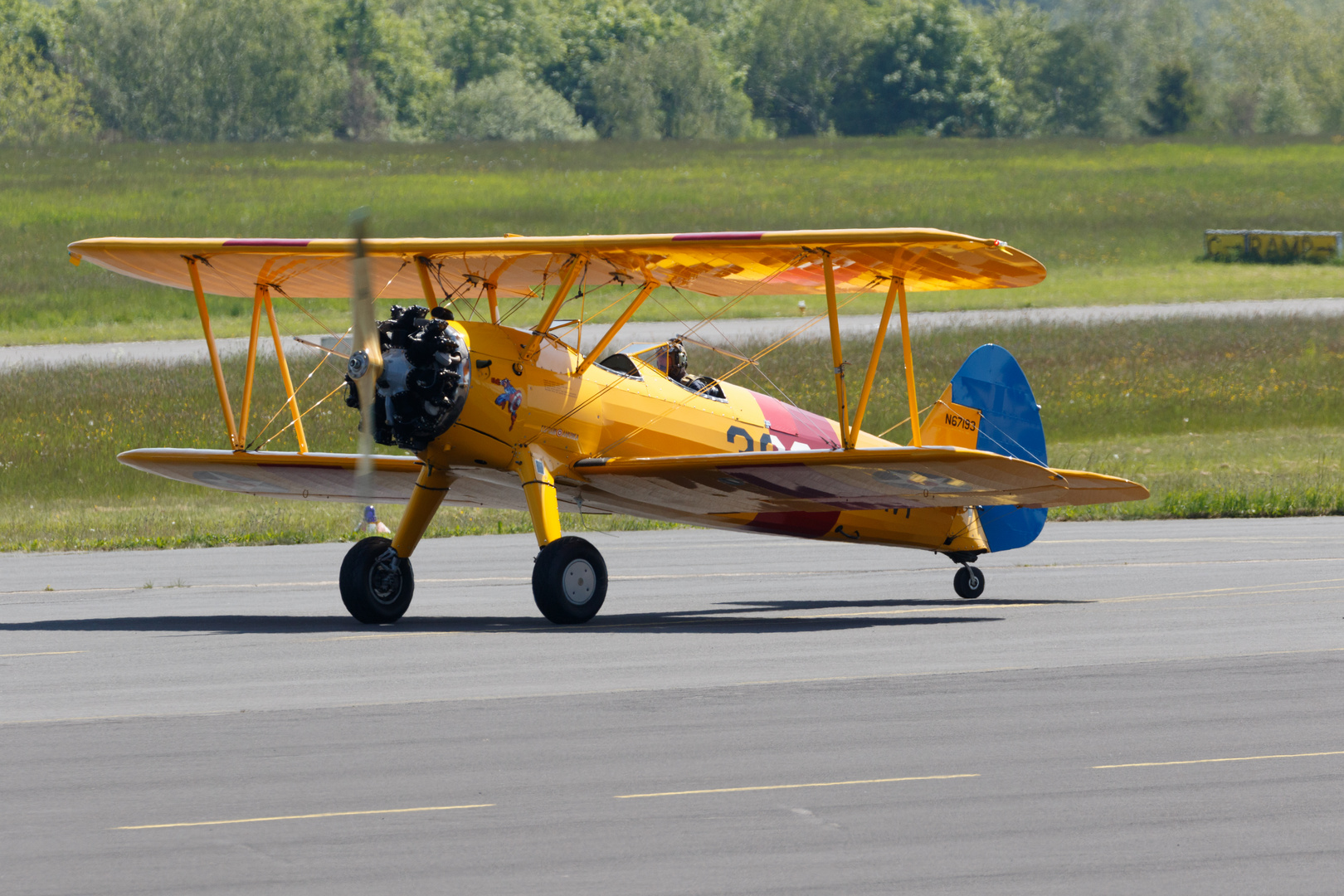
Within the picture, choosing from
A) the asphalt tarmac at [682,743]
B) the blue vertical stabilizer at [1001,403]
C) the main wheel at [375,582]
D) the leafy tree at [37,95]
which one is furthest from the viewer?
the leafy tree at [37,95]

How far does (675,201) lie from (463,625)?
52.6 meters

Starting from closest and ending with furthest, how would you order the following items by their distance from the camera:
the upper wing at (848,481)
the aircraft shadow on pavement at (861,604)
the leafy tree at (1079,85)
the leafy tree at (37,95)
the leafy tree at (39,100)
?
the upper wing at (848,481), the aircraft shadow on pavement at (861,604), the leafy tree at (37,95), the leafy tree at (39,100), the leafy tree at (1079,85)

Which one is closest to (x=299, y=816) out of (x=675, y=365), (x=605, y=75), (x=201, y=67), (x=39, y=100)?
(x=675, y=365)

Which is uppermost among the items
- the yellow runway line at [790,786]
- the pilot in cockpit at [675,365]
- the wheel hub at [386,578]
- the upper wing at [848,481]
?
the pilot in cockpit at [675,365]

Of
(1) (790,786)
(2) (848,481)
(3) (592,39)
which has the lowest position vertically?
(1) (790,786)

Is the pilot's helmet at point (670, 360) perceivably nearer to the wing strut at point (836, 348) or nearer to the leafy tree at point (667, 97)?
the wing strut at point (836, 348)

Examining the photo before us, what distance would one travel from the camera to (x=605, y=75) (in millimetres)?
136250

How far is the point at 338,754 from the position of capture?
852 centimetres

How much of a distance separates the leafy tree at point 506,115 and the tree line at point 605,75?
190mm

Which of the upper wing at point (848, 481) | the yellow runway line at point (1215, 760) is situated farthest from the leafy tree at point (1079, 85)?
the yellow runway line at point (1215, 760)

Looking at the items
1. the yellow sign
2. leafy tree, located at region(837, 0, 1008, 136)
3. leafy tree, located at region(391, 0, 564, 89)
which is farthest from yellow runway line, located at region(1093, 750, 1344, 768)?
leafy tree, located at region(391, 0, 564, 89)

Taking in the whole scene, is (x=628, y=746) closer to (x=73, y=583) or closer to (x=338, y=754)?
(x=338, y=754)

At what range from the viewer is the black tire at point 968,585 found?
15.6m

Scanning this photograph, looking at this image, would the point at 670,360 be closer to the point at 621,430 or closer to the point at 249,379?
the point at 621,430
